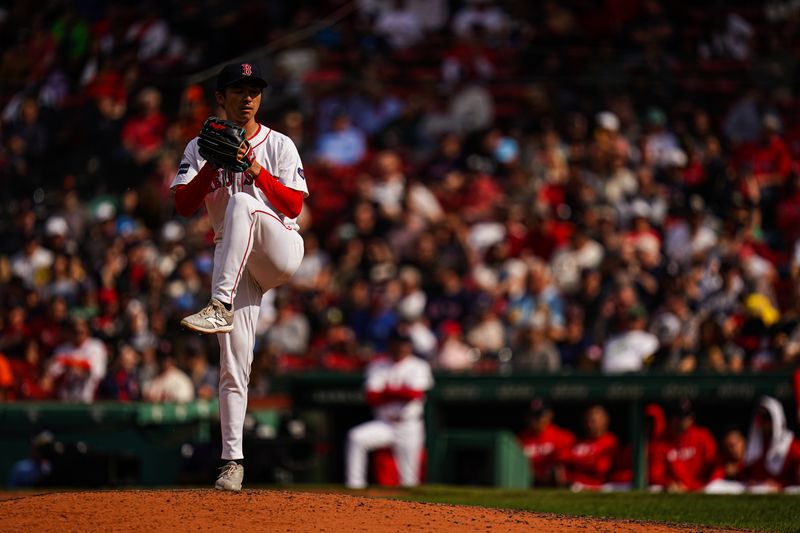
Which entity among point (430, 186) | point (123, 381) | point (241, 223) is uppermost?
point (430, 186)

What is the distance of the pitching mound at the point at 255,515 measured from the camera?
5.57 metres

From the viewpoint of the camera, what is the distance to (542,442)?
37.1 ft

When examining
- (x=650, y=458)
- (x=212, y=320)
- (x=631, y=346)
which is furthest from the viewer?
(x=631, y=346)

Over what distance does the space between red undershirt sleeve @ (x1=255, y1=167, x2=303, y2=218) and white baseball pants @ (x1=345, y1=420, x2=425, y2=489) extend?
214 inches

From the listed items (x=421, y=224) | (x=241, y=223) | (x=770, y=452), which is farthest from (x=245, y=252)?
(x=421, y=224)

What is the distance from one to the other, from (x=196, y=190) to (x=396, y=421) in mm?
5671

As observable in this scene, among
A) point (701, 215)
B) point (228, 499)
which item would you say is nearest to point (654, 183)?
point (701, 215)

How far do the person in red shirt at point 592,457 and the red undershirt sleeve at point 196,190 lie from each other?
5.56m

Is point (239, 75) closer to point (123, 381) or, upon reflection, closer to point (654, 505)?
point (654, 505)

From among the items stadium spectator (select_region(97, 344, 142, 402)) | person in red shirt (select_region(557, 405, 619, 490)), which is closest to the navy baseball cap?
person in red shirt (select_region(557, 405, 619, 490))

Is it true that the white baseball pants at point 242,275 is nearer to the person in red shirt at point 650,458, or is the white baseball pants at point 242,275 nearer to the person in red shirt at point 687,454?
the person in red shirt at point 650,458

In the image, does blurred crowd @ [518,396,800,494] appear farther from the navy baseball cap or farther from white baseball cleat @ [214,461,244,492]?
the navy baseball cap

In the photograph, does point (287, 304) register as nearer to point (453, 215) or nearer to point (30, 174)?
point (453, 215)

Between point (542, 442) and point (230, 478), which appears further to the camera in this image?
point (542, 442)
